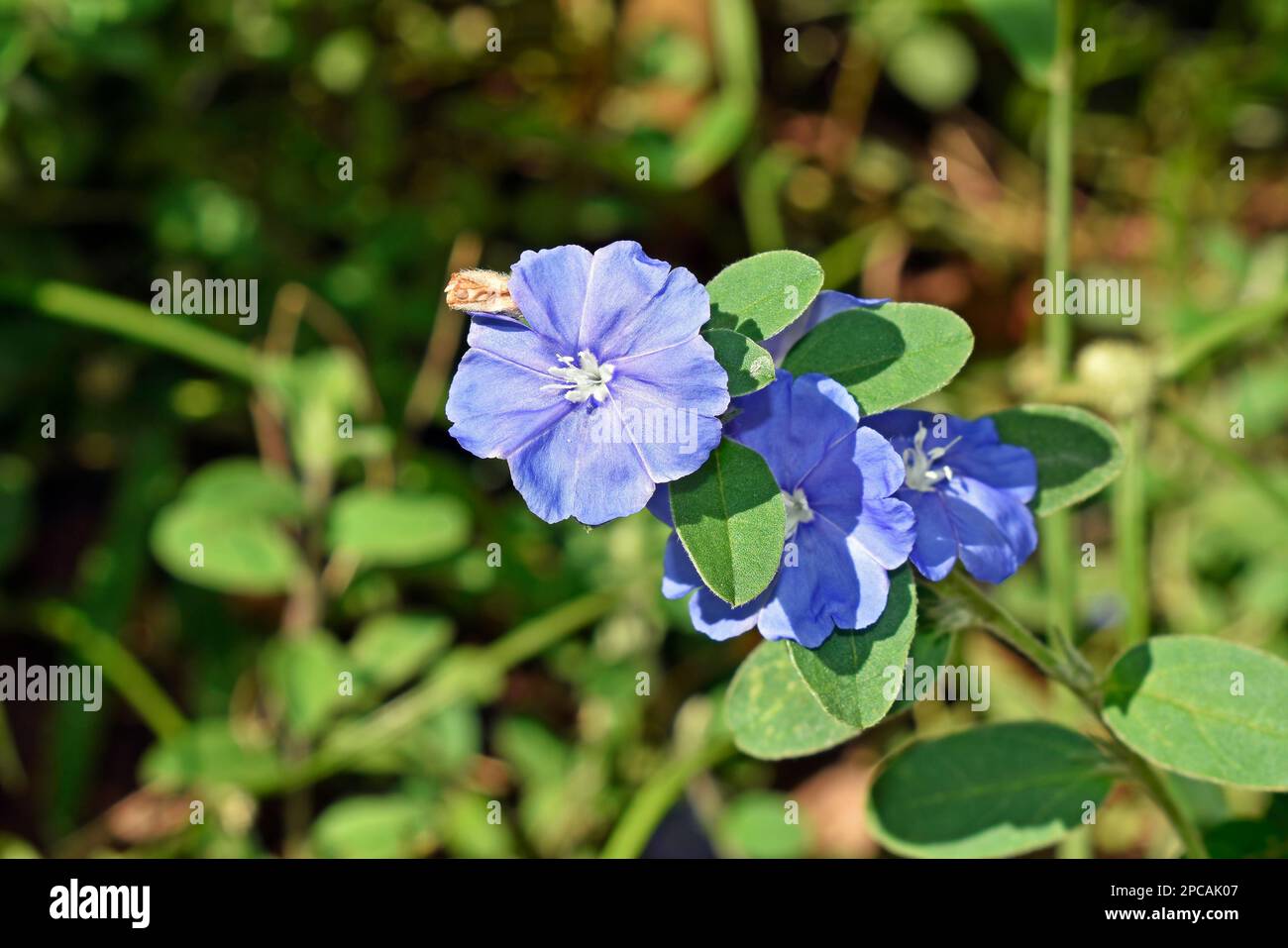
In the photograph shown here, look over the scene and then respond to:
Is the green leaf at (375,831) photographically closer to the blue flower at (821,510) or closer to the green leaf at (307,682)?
the green leaf at (307,682)

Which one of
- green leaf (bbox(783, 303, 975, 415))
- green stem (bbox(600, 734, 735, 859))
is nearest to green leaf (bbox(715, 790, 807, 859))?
green stem (bbox(600, 734, 735, 859))

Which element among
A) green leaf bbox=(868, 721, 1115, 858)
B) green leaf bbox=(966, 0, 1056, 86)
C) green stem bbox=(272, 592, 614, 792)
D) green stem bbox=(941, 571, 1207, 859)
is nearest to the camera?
green stem bbox=(941, 571, 1207, 859)

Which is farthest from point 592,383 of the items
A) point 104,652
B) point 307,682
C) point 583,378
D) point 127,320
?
point 104,652

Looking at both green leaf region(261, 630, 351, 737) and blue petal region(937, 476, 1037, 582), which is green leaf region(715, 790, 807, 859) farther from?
blue petal region(937, 476, 1037, 582)

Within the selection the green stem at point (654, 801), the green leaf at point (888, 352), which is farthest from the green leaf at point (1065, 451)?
the green stem at point (654, 801)

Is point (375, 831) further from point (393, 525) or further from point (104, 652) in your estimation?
point (104, 652)
